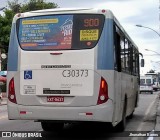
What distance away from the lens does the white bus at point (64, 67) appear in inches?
408

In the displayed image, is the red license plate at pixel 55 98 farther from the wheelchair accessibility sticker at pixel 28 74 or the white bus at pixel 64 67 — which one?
the wheelchair accessibility sticker at pixel 28 74

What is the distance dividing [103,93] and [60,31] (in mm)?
1849

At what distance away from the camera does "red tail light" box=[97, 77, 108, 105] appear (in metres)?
10.3

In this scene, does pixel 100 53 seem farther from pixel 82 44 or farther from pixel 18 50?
pixel 18 50

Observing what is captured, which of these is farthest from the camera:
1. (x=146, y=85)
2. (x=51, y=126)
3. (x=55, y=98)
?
(x=146, y=85)

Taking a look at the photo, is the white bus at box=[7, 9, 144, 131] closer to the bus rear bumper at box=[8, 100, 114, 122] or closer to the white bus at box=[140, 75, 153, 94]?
the bus rear bumper at box=[8, 100, 114, 122]

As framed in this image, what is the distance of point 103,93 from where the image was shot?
10344 millimetres

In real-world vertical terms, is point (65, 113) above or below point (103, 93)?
below

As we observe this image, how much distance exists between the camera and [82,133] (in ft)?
43.2

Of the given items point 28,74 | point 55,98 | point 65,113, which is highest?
point 28,74

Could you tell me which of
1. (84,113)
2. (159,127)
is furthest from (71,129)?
(84,113)

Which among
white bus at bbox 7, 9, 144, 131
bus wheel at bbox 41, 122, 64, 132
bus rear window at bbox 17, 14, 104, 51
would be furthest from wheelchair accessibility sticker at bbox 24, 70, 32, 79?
bus wheel at bbox 41, 122, 64, 132

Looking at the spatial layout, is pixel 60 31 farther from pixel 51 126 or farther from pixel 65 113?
pixel 51 126

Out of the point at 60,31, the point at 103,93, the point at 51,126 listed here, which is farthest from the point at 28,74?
the point at 51,126
